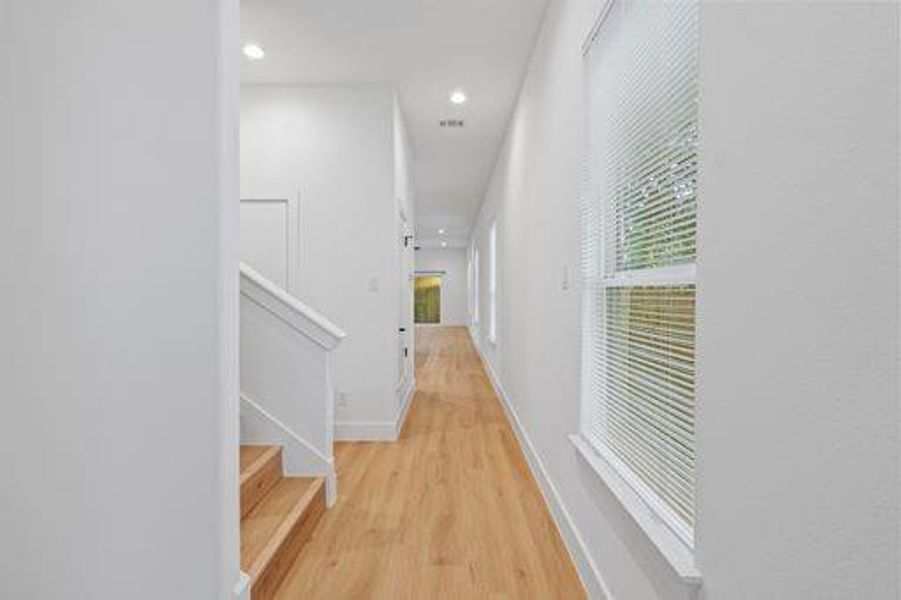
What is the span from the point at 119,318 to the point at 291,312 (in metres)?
1.24

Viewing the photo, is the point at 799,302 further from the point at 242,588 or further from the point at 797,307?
the point at 242,588

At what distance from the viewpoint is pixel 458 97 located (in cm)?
423

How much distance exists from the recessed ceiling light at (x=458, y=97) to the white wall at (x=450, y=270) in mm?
11248

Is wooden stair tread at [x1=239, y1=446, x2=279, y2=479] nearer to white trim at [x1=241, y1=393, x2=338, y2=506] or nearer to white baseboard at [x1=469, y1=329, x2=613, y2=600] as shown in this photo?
white trim at [x1=241, y1=393, x2=338, y2=506]

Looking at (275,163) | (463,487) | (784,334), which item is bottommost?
(463,487)

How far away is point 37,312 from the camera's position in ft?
4.77

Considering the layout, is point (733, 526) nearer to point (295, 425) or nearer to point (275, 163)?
point (295, 425)

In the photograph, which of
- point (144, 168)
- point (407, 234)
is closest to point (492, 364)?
point (407, 234)

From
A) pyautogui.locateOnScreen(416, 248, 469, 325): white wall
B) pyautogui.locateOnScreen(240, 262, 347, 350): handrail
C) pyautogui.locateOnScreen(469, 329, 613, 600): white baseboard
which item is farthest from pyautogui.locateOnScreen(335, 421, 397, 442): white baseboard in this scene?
pyautogui.locateOnScreen(416, 248, 469, 325): white wall

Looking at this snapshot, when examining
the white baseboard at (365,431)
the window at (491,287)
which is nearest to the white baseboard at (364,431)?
the white baseboard at (365,431)

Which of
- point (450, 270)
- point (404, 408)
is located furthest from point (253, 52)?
point (450, 270)

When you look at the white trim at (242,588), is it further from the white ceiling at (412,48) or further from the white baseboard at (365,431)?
the white ceiling at (412,48)

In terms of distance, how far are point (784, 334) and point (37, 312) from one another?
Result: 6.40ft

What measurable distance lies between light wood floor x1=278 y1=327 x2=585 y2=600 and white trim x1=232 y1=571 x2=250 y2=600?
0.35 meters
